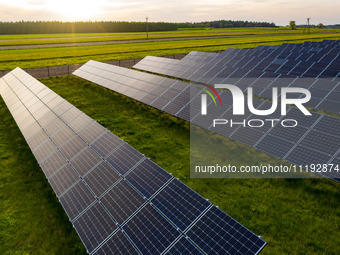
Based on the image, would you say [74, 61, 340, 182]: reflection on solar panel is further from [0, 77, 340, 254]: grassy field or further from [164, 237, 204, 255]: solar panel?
[164, 237, 204, 255]: solar panel

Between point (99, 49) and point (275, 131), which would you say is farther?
point (99, 49)

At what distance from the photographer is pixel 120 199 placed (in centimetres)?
961

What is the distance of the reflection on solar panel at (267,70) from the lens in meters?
20.7

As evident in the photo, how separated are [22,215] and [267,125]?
14996mm

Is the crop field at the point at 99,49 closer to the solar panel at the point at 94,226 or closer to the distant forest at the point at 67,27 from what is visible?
the solar panel at the point at 94,226

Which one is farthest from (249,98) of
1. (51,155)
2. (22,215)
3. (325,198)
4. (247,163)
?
(22,215)

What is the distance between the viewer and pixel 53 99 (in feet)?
66.9

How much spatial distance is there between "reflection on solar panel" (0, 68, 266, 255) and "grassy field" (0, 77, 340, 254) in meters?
1.64

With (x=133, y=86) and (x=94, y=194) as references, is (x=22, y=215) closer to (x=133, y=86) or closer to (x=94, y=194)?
(x=94, y=194)

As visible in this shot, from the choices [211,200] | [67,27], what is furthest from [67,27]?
[211,200]

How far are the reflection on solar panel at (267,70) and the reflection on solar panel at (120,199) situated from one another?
15.5 m

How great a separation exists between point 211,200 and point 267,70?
21847mm

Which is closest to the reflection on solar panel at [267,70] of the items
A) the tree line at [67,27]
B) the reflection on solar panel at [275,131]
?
the reflection on solar panel at [275,131]

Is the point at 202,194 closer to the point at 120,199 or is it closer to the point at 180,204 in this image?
the point at 180,204
